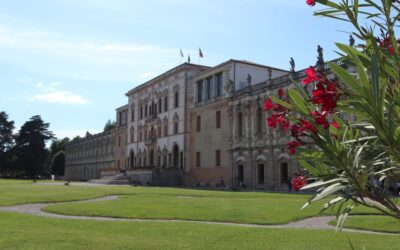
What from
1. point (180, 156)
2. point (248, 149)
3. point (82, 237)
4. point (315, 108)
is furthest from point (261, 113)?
point (315, 108)

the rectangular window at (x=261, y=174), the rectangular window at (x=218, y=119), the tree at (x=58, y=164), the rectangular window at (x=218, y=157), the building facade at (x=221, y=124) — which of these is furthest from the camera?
the tree at (x=58, y=164)

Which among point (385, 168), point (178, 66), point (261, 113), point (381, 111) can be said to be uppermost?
point (178, 66)

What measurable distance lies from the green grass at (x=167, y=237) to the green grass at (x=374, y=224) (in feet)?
4.89

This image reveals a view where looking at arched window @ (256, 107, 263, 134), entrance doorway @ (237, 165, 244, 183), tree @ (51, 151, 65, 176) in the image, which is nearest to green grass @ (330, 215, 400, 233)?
arched window @ (256, 107, 263, 134)

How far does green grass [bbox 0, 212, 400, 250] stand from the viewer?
9.18 metres

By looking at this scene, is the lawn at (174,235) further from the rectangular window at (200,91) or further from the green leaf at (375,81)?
the rectangular window at (200,91)

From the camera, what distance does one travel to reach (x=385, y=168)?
9.84ft

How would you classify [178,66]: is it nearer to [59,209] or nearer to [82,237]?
[59,209]

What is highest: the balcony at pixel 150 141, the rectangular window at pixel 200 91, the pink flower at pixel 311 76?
the rectangular window at pixel 200 91

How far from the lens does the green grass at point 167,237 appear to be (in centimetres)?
918

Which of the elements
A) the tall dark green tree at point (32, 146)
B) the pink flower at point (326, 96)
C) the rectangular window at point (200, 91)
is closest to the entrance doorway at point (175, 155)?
the rectangular window at point (200, 91)

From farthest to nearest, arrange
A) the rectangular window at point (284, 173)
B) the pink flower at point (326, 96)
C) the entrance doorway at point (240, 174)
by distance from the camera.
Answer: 1. the entrance doorway at point (240, 174)
2. the rectangular window at point (284, 173)
3. the pink flower at point (326, 96)

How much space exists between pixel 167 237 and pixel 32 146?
88918mm

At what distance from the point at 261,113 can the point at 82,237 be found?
1347 inches
